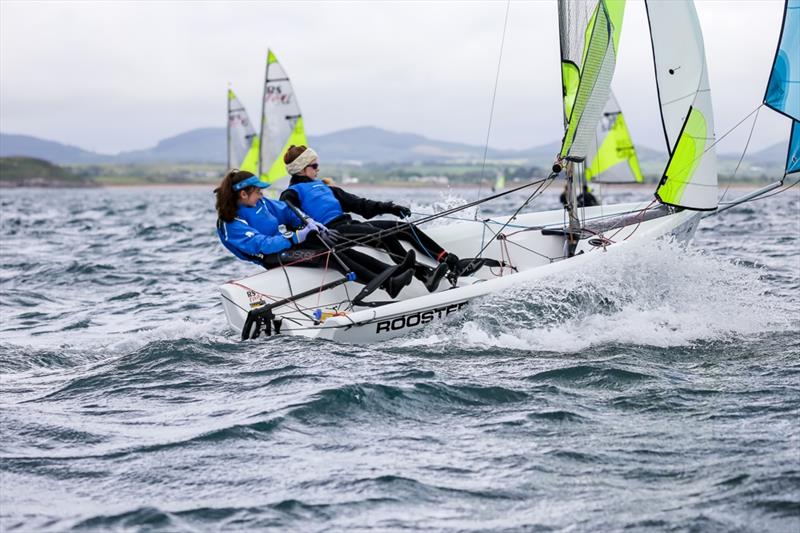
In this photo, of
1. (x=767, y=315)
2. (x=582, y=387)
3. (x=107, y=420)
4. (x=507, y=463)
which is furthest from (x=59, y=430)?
(x=767, y=315)

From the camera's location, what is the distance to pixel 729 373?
540 cm

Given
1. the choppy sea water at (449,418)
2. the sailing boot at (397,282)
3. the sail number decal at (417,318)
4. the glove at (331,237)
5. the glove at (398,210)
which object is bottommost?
the choppy sea water at (449,418)

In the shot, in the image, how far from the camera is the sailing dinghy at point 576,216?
6902 millimetres

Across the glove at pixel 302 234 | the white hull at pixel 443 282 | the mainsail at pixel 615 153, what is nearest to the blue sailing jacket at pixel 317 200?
the glove at pixel 302 234

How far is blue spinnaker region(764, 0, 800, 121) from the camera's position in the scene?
6852 mm

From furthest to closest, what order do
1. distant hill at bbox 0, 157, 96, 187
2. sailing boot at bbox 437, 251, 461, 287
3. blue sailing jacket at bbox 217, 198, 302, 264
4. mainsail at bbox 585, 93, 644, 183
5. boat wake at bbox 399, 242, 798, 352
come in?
distant hill at bbox 0, 157, 96, 187 → mainsail at bbox 585, 93, 644, 183 → sailing boot at bbox 437, 251, 461, 287 → blue sailing jacket at bbox 217, 198, 302, 264 → boat wake at bbox 399, 242, 798, 352

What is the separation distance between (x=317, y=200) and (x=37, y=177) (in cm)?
9938

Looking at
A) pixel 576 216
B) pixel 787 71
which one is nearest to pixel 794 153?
pixel 787 71

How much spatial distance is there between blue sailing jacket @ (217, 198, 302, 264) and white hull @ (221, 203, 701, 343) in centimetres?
24

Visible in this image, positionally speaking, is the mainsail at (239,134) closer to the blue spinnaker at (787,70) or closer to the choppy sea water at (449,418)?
the choppy sea water at (449,418)

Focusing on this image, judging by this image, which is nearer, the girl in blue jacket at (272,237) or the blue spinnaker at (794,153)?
the blue spinnaker at (794,153)

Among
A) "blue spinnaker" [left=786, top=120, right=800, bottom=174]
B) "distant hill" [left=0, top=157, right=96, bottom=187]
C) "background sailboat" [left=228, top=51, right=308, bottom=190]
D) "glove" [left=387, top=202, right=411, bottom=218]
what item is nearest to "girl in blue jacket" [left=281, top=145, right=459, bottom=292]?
"glove" [left=387, top=202, right=411, bottom=218]

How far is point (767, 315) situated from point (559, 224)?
8.24 feet

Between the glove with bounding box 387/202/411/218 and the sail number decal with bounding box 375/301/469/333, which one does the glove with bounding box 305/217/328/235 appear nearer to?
the glove with bounding box 387/202/411/218
